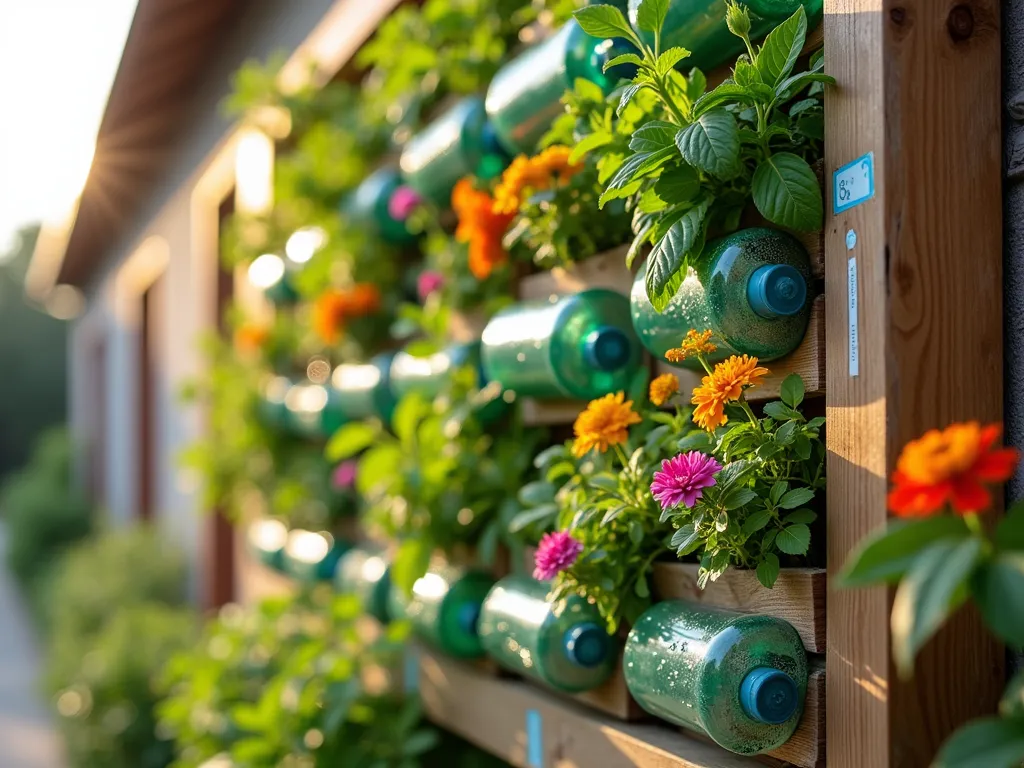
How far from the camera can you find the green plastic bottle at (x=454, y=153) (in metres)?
1.99

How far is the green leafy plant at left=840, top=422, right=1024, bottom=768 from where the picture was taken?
719 millimetres

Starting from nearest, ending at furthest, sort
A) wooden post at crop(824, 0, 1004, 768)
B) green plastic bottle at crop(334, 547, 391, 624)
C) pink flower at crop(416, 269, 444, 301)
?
wooden post at crop(824, 0, 1004, 768) < pink flower at crop(416, 269, 444, 301) < green plastic bottle at crop(334, 547, 391, 624)

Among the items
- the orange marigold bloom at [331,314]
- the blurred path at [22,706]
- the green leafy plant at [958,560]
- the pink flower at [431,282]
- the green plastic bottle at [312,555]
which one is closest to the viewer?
the green leafy plant at [958,560]

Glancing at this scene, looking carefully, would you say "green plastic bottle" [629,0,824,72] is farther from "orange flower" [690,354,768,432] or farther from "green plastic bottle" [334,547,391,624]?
"green plastic bottle" [334,547,391,624]

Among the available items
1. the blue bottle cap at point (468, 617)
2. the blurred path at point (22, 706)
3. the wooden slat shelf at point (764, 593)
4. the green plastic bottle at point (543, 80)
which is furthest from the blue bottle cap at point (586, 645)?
the blurred path at point (22, 706)

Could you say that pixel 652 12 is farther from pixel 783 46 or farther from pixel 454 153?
pixel 454 153

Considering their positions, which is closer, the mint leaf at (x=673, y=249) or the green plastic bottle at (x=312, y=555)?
the mint leaf at (x=673, y=249)

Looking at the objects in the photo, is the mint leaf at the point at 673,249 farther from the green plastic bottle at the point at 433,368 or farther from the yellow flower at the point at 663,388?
the green plastic bottle at the point at 433,368

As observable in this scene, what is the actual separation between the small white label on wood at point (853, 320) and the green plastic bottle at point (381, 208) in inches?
55.9

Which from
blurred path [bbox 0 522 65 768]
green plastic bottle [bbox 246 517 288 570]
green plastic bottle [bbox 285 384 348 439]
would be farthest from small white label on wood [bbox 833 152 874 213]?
blurred path [bbox 0 522 65 768]

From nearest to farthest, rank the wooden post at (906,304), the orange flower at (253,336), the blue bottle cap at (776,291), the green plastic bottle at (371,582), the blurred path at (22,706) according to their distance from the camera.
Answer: the wooden post at (906,304) → the blue bottle cap at (776,291) → the green plastic bottle at (371,582) → the orange flower at (253,336) → the blurred path at (22,706)

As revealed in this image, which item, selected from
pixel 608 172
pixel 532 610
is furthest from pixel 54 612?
pixel 608 172

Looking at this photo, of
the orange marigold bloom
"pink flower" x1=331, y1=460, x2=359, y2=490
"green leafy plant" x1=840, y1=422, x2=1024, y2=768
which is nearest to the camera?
"green leafy plant" x1=840, y1=422, x2=1024, y2=768

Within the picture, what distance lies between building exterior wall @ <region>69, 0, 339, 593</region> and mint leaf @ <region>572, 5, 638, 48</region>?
223cm
